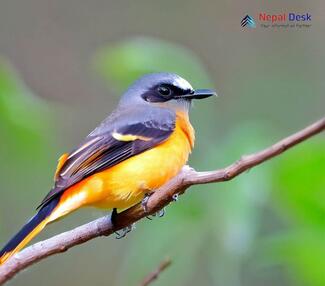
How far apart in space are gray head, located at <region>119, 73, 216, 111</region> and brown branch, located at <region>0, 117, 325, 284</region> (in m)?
0.90

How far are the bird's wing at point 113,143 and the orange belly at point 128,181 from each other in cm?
2

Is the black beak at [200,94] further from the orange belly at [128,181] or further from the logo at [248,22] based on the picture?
the logo at [248,22]

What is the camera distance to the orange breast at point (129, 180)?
8.98 feet

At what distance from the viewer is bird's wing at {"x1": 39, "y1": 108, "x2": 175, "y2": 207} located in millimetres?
2749

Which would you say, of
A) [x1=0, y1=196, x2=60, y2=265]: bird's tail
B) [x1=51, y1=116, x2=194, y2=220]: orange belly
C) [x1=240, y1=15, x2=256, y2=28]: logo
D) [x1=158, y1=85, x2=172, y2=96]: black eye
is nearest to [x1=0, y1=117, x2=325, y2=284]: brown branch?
[x1=0, y1=196, x2=60, y2=265]: bird's tail

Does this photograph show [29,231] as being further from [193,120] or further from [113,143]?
[193,120]

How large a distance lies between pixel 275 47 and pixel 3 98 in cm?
351

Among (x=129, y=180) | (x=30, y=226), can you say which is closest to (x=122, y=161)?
(x=129, y=180)

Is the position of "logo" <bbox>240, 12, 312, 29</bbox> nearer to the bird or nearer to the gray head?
the gray head

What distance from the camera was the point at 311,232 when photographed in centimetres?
262

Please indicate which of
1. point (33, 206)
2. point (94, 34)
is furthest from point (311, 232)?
point (94, 34)

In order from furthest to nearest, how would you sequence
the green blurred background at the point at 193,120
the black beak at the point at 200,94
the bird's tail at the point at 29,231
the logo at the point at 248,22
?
the logo at the point at 248,22 → the black beak at the point at 200,94 → the green blurred background at the point at 193,120 → the bird's tail at the point at 29,231

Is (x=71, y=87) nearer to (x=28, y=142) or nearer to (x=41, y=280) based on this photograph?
(x=41, y=280)

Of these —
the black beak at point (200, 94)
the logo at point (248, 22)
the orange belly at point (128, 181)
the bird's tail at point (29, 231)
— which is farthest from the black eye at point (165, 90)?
the logo at point (248, 22)
